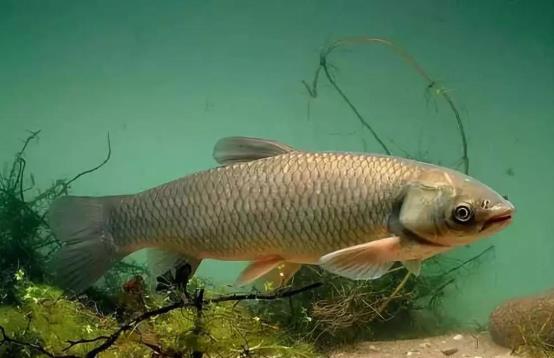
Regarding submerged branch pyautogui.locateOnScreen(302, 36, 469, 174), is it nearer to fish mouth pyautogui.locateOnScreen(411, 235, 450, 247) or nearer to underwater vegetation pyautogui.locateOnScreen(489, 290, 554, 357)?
underwater vegetation pyautogui.locateOnScreen(489, 290, 554, 357)

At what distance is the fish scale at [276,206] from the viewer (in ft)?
12.3

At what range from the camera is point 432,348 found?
19.0ft

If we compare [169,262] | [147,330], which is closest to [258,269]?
[169,262]

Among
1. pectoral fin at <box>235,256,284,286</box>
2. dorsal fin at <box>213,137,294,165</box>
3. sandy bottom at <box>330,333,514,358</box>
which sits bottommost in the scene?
sandy bottom at <box>330,333,514,358</box>

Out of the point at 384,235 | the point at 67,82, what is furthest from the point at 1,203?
the point at 384,235

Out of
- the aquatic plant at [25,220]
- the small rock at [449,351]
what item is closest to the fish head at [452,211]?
the small rock at [449,351]

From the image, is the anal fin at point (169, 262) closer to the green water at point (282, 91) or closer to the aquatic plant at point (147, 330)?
the aquatic plant at point (147, 330)

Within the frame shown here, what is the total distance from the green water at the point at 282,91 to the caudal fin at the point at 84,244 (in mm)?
2708

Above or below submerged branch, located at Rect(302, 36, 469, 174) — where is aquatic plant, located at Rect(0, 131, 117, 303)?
below

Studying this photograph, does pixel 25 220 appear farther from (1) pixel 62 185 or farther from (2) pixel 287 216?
(2) pixel 287 216

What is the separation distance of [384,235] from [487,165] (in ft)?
14.9

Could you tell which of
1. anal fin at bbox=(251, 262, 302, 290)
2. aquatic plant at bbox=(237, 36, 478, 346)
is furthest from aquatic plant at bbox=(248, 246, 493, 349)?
anal fin at bbox=(251, 262, 302, 290)

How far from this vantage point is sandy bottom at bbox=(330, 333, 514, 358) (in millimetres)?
5527

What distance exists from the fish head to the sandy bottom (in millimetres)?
2204
